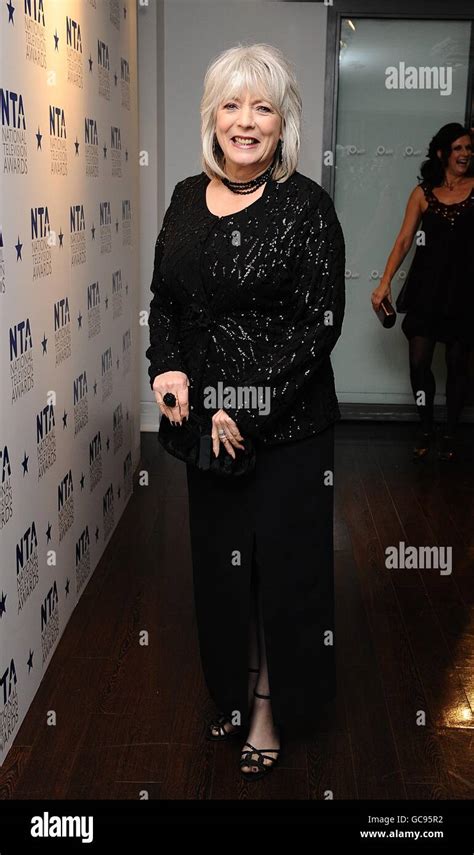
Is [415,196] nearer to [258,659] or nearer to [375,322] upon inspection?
[375,322]

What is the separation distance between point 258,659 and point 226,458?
0.61 m

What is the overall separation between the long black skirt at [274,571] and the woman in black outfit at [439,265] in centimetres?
318

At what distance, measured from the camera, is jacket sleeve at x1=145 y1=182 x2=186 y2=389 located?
261 centimetres

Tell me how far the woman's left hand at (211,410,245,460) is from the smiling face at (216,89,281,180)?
23.0 inches

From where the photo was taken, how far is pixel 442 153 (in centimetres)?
561

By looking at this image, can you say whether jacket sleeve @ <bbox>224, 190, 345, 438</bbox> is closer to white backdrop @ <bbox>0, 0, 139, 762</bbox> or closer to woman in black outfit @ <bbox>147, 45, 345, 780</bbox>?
woman in black outfit @ <bbox>147, 45, 345, 780</bbox>

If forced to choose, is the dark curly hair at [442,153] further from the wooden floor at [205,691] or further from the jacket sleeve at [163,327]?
the jacket sleeve at [163,327]

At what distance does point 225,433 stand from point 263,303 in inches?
12.4

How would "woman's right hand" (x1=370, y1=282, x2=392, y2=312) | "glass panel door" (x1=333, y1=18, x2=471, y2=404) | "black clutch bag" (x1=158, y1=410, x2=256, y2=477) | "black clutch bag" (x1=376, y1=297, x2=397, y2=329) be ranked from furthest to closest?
1. "glass panel door" (x1=333, y1=18, x2=471, y2=404)
2. "woman's right hand" (x1=370, y1=282, x2=392, y2=312)
3. "black clutch bag" (x1=376, y1=297, x2=397, y2=329)
4. "black clutch bag" (x1=158, y1=410, x2=256, y2=477)

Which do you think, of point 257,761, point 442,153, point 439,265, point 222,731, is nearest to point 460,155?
point 442,153

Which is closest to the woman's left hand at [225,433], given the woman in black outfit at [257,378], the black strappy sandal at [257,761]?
the woman in black outfit at [257,378]

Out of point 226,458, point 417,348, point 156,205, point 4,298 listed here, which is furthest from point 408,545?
point 156,205

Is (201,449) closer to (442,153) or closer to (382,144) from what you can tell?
(442,153)

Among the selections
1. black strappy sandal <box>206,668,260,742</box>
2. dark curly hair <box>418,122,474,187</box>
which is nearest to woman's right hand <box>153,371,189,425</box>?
black strappy sandal <box>206,668,260,742</box>
